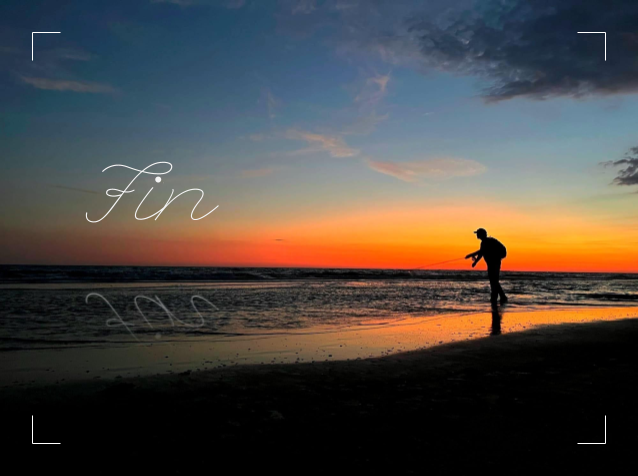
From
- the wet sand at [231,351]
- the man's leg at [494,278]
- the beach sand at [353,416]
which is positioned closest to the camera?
the beach sand at [353,416]

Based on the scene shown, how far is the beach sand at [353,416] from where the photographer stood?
3.51m

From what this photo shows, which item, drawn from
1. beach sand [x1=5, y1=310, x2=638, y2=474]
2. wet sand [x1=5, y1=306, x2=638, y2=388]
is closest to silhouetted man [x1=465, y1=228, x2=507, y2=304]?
wet sand [x1=5, y1=306, x2=638, y2=388]

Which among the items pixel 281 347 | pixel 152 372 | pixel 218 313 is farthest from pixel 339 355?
pixel 218 313

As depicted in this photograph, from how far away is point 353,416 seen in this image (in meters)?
4.42

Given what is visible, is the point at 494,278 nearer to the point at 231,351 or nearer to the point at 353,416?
the point at 231,351

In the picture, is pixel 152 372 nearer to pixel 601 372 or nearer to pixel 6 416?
pixel 6 416

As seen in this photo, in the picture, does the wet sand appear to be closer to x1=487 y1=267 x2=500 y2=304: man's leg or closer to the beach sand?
the beach sand

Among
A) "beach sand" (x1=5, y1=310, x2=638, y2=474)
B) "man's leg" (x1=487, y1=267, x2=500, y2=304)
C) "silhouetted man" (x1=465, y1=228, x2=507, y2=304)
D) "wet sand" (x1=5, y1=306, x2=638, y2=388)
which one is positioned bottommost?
"wet sand" (x1=5, y1=306, x2=638, y2=388)

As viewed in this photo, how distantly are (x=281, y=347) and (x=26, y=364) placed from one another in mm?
4030

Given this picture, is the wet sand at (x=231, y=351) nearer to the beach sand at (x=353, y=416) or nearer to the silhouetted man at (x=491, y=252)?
the beach sand at (x=353, y=416)

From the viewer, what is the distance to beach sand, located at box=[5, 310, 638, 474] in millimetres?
3510

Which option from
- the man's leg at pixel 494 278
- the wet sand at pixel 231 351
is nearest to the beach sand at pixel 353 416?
the wet sand at pixel 231 351

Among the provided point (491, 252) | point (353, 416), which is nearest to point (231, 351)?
point (353, 416)

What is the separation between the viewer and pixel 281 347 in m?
8.62
